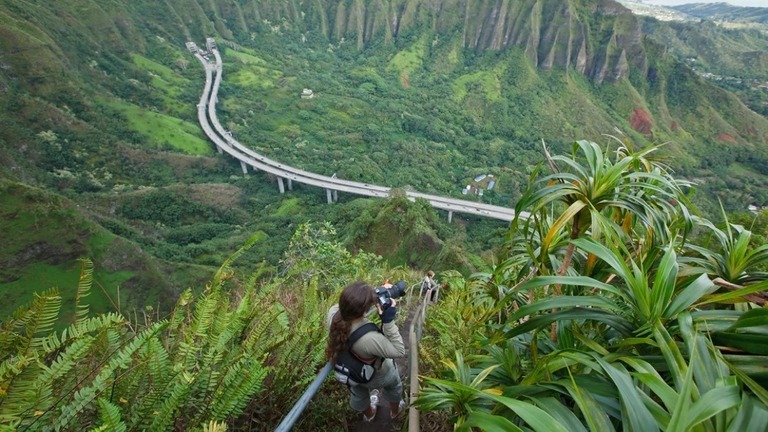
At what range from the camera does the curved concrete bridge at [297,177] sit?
4300 cm

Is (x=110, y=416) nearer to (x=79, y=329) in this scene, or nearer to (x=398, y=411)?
(x=79, y=329)

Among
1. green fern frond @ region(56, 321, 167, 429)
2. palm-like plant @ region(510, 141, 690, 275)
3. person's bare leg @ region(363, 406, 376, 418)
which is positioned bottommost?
person's bare leg @ region(363, 406, 376, 418)

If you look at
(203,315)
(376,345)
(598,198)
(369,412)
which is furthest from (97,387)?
(598,198)

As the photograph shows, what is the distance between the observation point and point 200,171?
5147 centimetres

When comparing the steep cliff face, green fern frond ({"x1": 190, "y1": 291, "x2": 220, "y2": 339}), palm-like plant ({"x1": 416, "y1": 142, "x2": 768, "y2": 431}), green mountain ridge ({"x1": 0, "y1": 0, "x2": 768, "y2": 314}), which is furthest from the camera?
the steep cliff face

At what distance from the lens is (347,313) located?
2600 mm

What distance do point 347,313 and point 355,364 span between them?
1.18ft

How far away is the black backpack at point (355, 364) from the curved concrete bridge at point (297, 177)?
1372 inches

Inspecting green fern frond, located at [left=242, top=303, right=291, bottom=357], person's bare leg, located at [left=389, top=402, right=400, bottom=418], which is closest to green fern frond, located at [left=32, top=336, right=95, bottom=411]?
green fern frond, located at [left=242, top=303, right=291, bottom=357]

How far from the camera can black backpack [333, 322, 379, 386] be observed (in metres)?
2.60

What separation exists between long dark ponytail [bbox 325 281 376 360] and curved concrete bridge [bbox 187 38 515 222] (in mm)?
34837

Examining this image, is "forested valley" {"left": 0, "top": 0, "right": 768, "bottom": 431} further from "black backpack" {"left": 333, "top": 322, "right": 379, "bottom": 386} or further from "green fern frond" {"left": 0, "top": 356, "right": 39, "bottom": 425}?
"black backpack" {"left": 333, "top": 322, "right": 379, "bottom": 386}

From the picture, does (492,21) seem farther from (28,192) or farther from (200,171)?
(28,192)

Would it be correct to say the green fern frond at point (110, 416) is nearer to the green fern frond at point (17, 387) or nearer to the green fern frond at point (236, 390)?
the green fern frond at point (17, 387)
